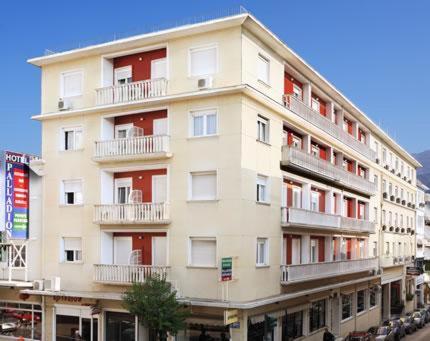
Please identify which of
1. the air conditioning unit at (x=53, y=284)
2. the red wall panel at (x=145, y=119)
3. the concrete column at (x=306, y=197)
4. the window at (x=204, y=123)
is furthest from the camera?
the concrete column at (x=306, y=197)

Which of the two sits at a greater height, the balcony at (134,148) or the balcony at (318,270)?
the balcony at (134,148)

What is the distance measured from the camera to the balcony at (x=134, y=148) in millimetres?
26484

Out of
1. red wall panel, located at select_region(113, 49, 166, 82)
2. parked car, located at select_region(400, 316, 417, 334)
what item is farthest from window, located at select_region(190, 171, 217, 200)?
parked car, located at select_region(400, 316, 417, 334)

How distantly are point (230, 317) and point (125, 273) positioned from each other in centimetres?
606

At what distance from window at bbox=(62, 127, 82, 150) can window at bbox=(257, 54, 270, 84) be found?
9.93m

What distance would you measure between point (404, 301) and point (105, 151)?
4296cm

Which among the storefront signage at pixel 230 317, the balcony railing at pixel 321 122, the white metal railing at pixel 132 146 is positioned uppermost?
the balcony railing at pixel 321 122

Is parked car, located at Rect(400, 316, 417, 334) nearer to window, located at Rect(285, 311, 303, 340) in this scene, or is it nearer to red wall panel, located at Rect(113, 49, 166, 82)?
window, located at Rect(285, 311, 303, 340)

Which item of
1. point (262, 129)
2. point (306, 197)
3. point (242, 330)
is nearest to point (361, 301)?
point (306, 197)

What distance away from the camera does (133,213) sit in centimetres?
2705

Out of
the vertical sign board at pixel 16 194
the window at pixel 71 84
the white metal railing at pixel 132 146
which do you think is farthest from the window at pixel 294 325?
the window at pixel 71 84

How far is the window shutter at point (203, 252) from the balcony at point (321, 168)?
20.4ft

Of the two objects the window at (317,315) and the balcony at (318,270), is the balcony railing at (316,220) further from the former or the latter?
the window at (317,315)

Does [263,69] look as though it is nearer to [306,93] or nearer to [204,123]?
[204,123]
